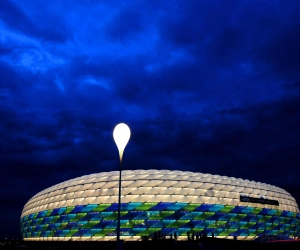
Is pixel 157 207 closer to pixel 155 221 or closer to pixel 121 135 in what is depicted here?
pixel 155 221

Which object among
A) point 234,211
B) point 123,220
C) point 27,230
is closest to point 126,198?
point 123,220

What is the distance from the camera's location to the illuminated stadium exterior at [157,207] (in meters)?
42.4

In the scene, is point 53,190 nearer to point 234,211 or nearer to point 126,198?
point 126,198

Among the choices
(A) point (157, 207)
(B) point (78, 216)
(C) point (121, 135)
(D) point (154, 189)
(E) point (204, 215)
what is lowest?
(C) point (121, 135)

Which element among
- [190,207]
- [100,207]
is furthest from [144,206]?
[190,207]

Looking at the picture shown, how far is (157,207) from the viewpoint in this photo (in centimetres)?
4228

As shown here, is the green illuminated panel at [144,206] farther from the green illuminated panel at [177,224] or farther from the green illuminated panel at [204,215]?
the green illuminated panel at [204,215]

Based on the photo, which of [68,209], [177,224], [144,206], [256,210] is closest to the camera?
[144,206]

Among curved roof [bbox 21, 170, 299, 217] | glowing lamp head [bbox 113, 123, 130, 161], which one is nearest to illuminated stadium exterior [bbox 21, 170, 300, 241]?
curved roof [bbox 21, 170, 299, 217]

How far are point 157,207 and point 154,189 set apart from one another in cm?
221

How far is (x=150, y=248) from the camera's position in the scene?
2308cm

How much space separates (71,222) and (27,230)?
57.4 feet

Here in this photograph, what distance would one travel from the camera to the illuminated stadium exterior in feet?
139

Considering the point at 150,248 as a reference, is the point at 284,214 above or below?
above
